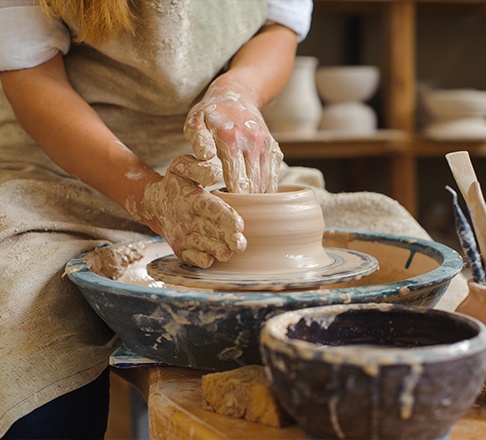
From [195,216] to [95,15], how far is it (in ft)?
1.33

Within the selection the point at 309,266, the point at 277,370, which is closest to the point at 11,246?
the point at 309,266

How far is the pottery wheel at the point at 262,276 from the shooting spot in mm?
844

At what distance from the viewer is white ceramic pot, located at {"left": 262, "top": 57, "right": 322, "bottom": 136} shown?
8.79 feet

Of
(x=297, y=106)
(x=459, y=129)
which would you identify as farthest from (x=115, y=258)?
(x=459, y=129)

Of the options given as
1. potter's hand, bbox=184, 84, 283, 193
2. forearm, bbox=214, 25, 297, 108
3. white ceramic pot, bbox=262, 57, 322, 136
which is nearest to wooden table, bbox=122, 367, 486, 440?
potter's hand, bbox=184, 84, 283, 193

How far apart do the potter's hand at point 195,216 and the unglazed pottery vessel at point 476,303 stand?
0.85 feet

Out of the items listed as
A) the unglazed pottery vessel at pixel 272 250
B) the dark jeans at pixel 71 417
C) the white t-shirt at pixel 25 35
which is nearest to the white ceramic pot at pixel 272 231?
the unglazed pottery vessel at pixel 272 250

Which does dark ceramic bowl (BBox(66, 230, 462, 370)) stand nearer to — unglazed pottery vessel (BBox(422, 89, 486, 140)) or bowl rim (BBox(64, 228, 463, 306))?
bowl rim (BBox(64, 228, 463, 306))

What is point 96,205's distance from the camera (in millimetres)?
1231

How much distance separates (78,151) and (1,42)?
0.23 metres

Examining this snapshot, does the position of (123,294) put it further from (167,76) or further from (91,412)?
(167,76)

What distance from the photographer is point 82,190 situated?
1240 millimetres

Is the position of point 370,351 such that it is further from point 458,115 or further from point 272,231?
point 458,115

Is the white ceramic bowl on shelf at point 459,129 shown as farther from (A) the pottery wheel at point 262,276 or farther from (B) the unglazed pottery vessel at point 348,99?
(A) the pottery wheel at point 262,276
